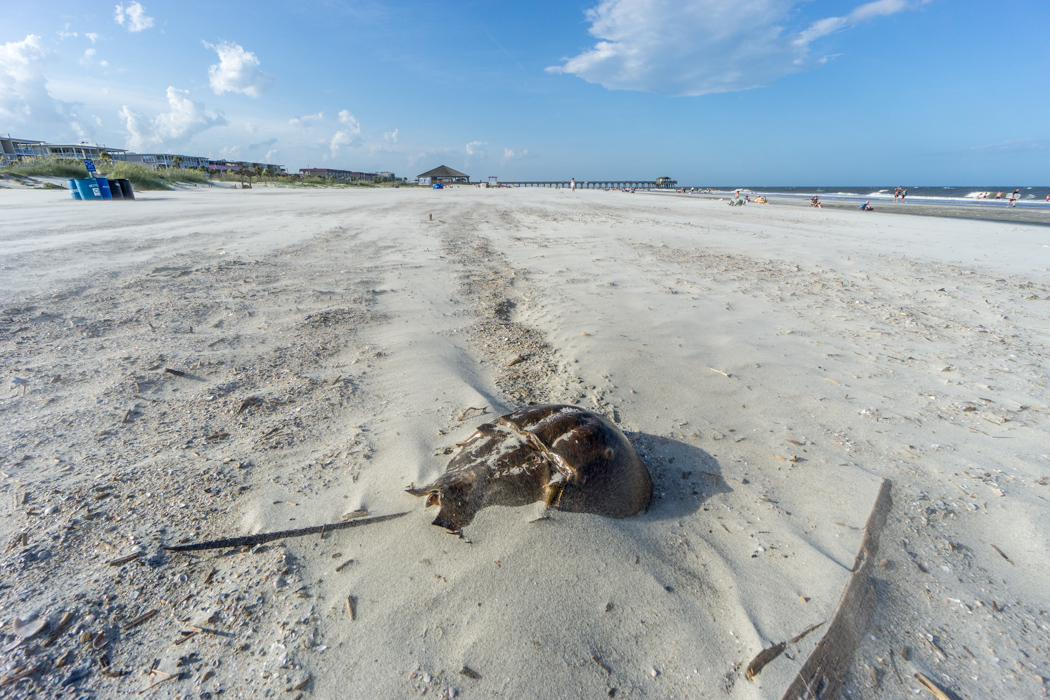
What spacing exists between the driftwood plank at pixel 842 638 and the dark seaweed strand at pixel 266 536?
67.1 inches

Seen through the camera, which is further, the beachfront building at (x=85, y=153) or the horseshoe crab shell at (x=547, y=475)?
the beachfront building at (x=85, y=153)

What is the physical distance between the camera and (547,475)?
6.76ft

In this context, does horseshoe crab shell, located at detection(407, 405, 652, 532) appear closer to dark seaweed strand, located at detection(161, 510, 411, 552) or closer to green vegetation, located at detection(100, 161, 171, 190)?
dark seaweed strand, located at detection(161, 510, 411, 552)

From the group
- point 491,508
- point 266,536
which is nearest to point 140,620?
point 266,536

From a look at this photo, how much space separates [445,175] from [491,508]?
8845 cm

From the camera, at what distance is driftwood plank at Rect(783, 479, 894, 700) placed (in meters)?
1.50

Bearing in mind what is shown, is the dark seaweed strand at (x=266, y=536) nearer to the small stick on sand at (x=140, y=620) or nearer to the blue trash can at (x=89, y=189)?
the small stick on sand at (x=140, y=620)

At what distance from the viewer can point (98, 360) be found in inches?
130

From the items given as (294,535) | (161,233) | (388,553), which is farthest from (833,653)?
(161,233)

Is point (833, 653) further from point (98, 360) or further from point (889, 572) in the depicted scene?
point (98, 360)

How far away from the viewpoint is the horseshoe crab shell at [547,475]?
2021 mm

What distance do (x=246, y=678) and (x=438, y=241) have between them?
8.52 meters

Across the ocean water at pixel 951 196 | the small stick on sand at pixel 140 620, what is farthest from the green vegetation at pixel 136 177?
the ocean water at pixel 951 196

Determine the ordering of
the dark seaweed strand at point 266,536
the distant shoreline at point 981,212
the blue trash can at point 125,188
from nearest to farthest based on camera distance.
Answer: the dark seaweed strand at point 266,536, the blue trash can at point 125,188, the distant shoreline at point 981,212
